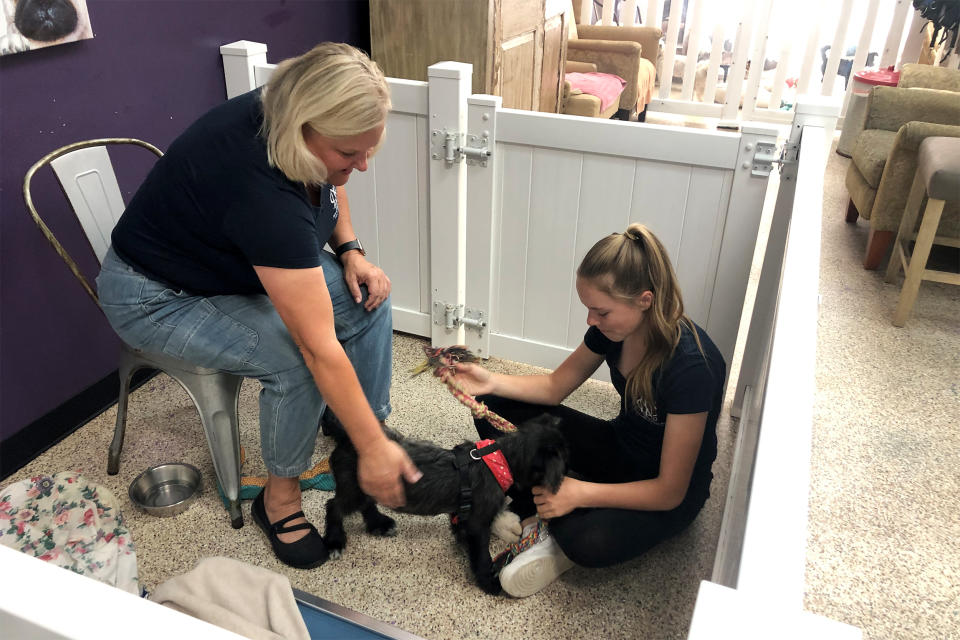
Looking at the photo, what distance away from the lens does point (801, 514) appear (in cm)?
65

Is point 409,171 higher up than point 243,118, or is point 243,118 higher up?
point 243,118

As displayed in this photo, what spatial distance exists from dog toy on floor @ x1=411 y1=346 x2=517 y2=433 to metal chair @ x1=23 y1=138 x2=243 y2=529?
502 millimetres

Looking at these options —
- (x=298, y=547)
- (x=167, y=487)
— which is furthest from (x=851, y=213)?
(x=167, y=487)

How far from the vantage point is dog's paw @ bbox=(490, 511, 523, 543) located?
172 cm

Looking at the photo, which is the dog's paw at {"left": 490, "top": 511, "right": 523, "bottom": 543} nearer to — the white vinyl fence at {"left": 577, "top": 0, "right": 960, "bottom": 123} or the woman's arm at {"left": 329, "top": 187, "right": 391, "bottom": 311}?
the woman's arm at {"left": 329, "top": 187, "right": 391, "bottom": 311}

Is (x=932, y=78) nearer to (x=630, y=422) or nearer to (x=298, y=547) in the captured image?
(x=630, y=422)

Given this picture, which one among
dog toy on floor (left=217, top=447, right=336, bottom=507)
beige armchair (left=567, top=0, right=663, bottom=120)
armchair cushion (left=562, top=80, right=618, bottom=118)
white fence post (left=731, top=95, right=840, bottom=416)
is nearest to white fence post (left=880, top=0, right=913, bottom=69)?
beige armchair (left=567, top=0, right=663, bottom=120)

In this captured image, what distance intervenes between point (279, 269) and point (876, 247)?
301 centimetres

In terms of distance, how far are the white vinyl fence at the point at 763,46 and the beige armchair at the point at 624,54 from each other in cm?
61

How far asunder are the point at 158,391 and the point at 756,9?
199 inches

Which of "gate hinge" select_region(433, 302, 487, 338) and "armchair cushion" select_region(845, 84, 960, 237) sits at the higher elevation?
"armchair cushion" select_region(845, 84, 960, 237)

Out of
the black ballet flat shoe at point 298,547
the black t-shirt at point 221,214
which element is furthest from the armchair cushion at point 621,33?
the black ballet flat shoe at point 298,547

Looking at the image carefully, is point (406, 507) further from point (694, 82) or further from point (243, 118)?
point (694, 82)

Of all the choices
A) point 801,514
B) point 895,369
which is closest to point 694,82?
point 895,369
